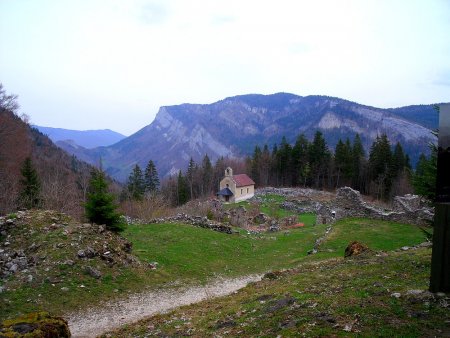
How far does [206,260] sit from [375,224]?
14598 millimetres

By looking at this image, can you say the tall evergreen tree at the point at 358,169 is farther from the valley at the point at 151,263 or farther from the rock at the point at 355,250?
the rock at the point at 355,250

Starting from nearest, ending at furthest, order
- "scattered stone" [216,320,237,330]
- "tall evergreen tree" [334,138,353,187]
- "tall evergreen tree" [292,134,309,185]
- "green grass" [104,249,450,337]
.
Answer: "green grass" [104,249,450,337], "scattered stone" [216,320,237,330], "tall evergreen tree" [334,138,353,187], "tall evergreen tree" [292,134,309,185]

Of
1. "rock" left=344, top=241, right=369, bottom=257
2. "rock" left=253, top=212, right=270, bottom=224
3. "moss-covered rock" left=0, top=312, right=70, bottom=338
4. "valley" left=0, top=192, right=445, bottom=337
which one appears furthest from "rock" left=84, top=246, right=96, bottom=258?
"rock" left=253, top=212, right=270, bottom=224

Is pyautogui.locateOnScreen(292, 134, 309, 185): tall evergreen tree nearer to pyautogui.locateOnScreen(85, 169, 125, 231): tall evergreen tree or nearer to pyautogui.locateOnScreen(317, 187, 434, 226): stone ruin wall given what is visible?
pyautogui.locateOnScreen(317, 187, 434, 226): stone ruin wall

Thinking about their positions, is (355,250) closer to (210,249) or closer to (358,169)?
(210,249)

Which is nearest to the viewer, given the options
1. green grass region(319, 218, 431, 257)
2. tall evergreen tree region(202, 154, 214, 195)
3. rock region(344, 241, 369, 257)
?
rock region(344, 241, 369, 257)

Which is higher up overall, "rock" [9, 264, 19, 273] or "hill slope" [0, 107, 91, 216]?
"hill slope" [0, 107, 91, 216]

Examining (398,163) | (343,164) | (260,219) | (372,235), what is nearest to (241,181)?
(343,164)

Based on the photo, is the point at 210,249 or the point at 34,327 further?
the point at 210,249

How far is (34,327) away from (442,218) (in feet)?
30.8

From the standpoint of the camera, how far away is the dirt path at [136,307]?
36.6 ft

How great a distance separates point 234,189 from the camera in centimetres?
6391

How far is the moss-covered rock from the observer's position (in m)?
7.20

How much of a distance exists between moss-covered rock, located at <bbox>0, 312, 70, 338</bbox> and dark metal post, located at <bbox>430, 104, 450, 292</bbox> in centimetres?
867
